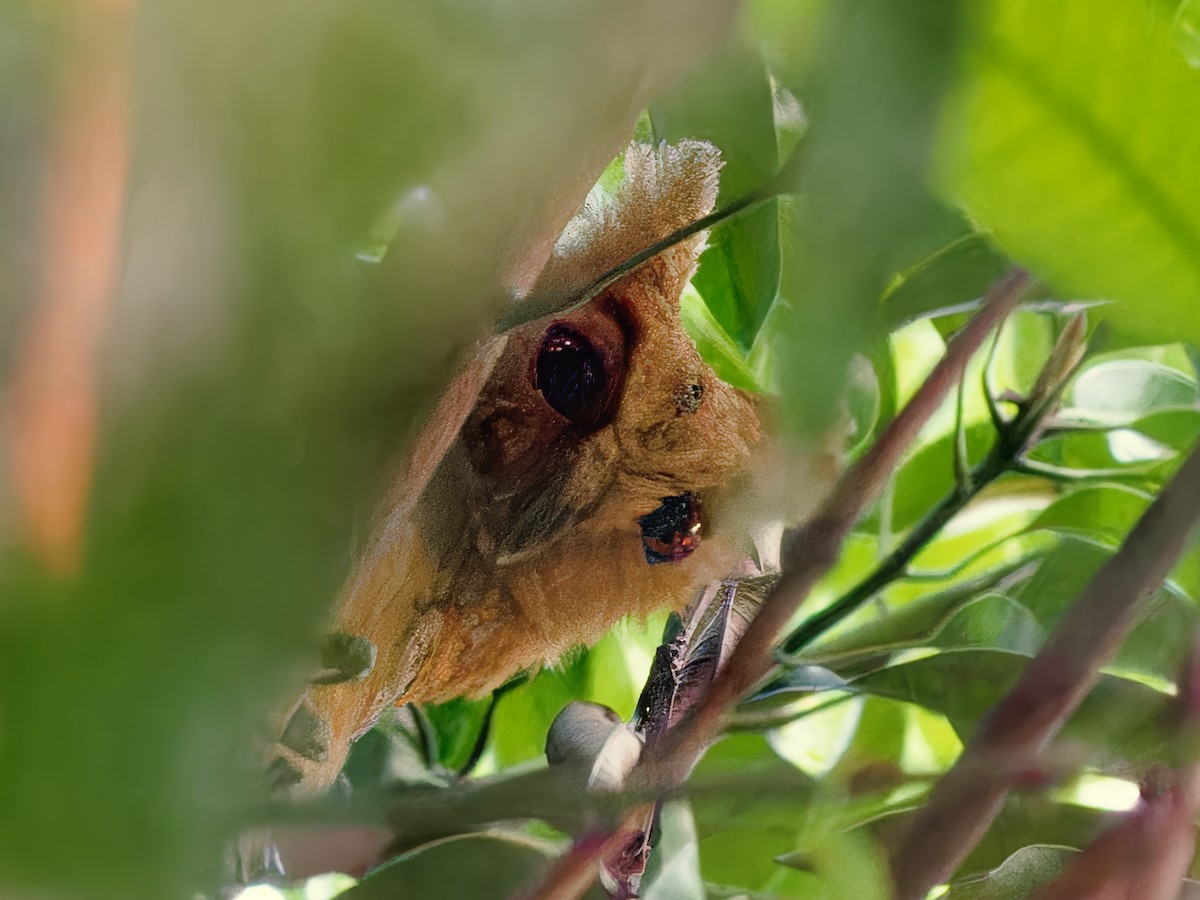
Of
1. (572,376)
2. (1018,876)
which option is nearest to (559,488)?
(572,376)

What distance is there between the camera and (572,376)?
190 millimetres

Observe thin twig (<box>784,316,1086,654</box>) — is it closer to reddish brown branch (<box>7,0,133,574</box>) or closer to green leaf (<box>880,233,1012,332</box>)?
green leaf (<box>880,233,1012,332</box>)

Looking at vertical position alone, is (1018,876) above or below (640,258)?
below

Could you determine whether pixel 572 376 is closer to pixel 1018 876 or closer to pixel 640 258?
pixel 640 258

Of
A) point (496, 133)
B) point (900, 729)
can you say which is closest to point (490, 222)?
point (496, 133)

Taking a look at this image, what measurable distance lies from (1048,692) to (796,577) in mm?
54

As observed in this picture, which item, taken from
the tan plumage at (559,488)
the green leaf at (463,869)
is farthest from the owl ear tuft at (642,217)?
the green leaf at (463,869)

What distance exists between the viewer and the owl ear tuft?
0.16 m

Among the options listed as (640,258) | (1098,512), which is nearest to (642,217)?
(640,258)

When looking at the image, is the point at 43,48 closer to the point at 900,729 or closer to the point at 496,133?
the point at 496,133

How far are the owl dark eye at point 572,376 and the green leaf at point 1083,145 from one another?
77 mm

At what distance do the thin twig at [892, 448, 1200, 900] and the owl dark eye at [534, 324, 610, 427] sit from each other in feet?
0.33

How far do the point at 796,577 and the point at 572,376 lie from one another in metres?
0.06

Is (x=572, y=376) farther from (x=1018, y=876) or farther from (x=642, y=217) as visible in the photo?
(x=1018, y=876)
